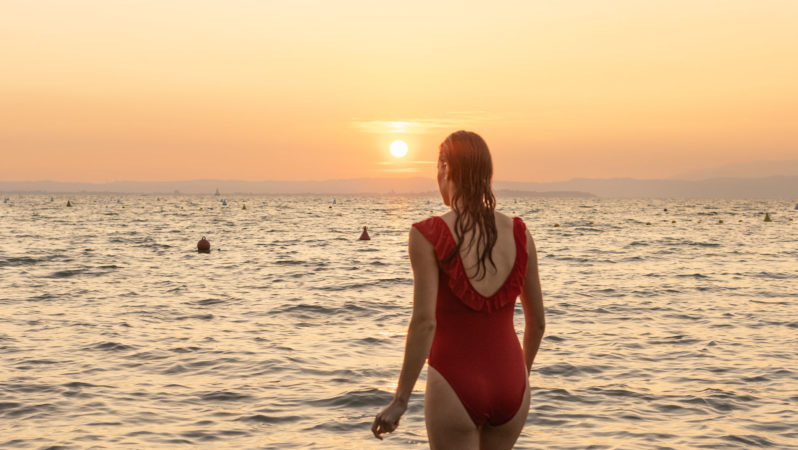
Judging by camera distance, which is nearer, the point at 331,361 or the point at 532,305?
the point at 532,305

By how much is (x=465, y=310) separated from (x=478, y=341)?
0.17 m

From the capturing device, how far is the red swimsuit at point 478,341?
3541 mm

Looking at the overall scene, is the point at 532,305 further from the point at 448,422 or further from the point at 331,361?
the point at 331,361

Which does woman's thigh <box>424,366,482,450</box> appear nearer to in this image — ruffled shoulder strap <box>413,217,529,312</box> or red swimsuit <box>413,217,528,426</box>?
red swimsuit <box>413,217,528,426</box>

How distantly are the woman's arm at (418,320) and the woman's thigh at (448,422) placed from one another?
0.13 m

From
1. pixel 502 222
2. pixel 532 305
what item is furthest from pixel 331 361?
pixel 502 222

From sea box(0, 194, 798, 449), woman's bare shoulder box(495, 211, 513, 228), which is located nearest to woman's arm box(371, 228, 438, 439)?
woman's bare shoulder box(495, 211, 513, 228)

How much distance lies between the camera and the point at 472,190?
140 inches

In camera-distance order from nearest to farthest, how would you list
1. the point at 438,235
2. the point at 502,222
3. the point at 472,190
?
1. the point at 438,235
2. the point at 472,190
3. the point at 502,222

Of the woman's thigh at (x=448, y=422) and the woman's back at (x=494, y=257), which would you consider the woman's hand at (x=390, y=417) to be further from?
the woman's back at (x=494, y=257)

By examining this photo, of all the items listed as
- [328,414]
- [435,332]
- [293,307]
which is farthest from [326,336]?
[435,332]

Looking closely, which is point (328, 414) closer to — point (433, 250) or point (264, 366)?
point (264, 366)

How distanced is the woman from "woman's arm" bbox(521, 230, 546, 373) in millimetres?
70

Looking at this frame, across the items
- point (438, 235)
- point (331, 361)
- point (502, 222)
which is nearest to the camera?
point (438, 235)
